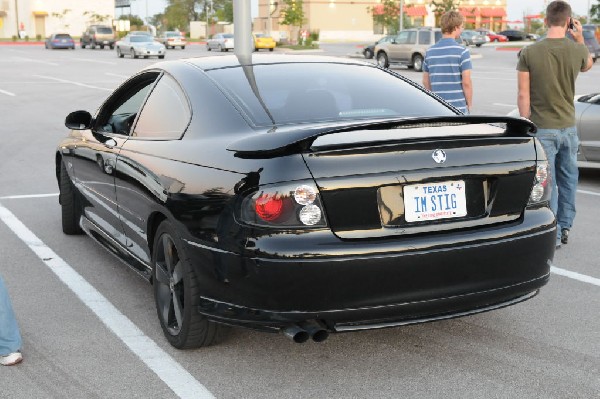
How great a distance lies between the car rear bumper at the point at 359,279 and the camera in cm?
380

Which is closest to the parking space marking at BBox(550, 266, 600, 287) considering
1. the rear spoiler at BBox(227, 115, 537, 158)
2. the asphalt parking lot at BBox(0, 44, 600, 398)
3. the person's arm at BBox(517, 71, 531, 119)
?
the asphalt parking lot at BBox(0, 44, 600, 398)

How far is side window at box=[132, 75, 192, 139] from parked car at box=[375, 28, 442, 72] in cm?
3094

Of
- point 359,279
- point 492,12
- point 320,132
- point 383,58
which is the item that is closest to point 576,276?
point 359,279

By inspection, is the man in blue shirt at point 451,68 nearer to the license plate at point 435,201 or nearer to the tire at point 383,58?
the license plate at point 435,201

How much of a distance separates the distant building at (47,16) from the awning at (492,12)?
50371mm

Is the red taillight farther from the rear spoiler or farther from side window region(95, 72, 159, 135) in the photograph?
side window region(95, 72, 159, 135)

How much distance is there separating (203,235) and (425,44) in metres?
32.9

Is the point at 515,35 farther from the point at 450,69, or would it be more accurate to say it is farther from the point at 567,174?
the point at 567,174

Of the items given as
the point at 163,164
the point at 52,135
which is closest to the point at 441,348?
the point at 163,164

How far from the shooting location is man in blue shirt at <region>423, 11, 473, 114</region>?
777cm

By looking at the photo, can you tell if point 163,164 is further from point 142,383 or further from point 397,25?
point 397,25

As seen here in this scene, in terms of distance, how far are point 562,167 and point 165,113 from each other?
3276 mm

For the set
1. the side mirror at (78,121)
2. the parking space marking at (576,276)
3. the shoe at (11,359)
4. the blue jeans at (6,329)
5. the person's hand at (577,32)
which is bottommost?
the parking space marking at (576,276)

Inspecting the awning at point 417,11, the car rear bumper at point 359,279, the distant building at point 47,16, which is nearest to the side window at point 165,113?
the car rear bumper at point 359,279
